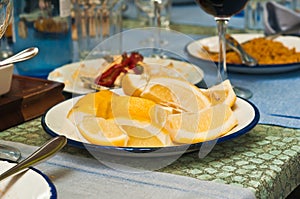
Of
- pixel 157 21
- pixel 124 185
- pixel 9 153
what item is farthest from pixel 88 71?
pixel 124 185

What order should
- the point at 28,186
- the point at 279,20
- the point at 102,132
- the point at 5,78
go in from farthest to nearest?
1. the point at 279,20
2. the point at 5,78
3. the point at 102,132
4. the point at 28,186

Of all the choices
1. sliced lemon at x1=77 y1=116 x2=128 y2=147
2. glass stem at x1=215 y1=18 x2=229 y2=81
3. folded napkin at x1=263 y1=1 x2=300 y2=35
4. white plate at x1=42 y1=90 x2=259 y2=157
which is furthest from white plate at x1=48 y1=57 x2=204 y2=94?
folded napkin at x1=263 y1=1 x2=300 y2=35

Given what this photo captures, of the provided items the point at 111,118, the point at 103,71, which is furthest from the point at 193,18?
the point at 111,118

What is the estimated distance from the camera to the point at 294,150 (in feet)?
2.80

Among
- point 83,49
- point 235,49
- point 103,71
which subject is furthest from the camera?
point 83,49

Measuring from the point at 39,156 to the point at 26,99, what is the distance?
10.5 inches

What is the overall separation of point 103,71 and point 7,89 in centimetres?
24

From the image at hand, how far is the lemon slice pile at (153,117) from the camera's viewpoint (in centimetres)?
80

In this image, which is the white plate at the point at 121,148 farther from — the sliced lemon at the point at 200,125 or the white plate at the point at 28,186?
the white plate at the point at 28,186

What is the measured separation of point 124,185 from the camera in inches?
29.3

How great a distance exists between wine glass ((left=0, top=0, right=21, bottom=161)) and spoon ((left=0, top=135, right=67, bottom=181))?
0.28 feet

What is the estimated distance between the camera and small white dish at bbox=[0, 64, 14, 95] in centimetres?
96

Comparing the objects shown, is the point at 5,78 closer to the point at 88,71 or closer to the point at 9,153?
the point at 9,153

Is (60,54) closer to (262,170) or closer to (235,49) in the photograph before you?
(235,49)
